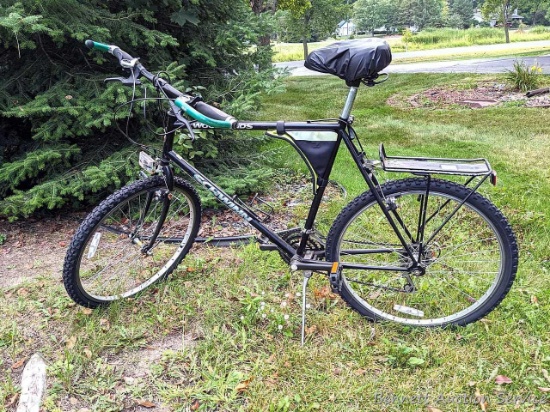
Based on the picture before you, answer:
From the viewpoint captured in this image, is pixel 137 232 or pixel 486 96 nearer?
pixel 137 232

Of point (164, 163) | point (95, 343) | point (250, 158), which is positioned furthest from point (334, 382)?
point (250, 158)

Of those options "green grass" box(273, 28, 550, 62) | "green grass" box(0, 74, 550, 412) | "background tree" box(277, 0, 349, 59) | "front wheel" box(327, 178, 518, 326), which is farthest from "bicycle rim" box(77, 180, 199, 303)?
"green grass" box(273, 28, 550, 62)

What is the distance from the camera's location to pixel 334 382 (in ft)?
6.45

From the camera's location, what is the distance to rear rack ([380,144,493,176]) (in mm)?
1937

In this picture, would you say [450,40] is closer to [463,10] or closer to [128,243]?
[128,243]

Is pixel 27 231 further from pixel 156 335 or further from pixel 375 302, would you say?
pixel 375 302

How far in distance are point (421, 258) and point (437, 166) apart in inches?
19.8

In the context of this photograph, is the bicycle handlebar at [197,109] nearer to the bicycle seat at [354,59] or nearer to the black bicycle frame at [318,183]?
the black bicycle frame at [318,183]

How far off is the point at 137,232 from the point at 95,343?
0.61m

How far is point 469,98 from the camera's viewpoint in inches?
311

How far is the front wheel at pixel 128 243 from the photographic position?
216cm

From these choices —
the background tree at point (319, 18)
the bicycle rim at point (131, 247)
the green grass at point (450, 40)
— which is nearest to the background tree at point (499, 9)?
the green grass at point (450, 40)

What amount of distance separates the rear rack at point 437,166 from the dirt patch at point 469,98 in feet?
19.5

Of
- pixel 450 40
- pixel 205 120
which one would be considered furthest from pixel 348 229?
pixel 450 40
